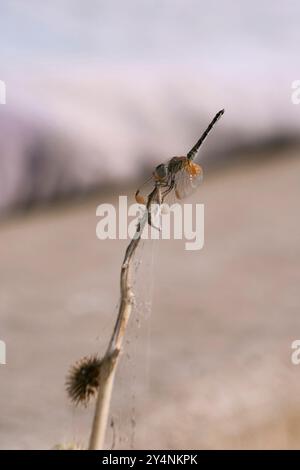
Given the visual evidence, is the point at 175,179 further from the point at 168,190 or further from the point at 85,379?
the point at 85,379

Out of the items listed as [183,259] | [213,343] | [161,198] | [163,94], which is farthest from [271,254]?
[161,198]

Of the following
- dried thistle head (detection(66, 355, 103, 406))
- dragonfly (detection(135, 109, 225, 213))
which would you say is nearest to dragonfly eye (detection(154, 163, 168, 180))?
dragonfly (detection(135, 109, 225, 213))

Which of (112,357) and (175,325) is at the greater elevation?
(175,325)

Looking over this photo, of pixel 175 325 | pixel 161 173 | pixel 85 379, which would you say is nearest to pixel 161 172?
pixel 161 173

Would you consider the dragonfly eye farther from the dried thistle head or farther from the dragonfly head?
the dried thistle head

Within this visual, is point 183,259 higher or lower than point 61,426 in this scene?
higher

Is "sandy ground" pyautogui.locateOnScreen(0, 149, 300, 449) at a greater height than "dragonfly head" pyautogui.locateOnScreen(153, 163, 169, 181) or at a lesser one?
greater
